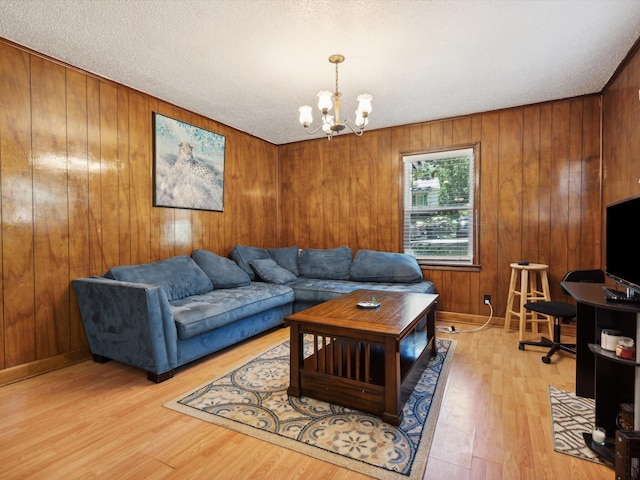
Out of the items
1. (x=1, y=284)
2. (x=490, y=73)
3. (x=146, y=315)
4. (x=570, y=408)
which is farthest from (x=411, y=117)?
(x=1, y=284)

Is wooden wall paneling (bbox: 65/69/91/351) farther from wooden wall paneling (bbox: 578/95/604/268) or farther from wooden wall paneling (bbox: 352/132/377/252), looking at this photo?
wooden wall paneling (bbox: 578/95/604/268)

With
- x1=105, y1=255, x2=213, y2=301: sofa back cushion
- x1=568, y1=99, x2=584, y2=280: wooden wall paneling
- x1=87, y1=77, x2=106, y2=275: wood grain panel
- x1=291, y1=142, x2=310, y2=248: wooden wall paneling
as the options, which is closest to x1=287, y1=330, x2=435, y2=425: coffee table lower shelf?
x1=105, y1=255, x2=213, y2=301: sofa back cushion

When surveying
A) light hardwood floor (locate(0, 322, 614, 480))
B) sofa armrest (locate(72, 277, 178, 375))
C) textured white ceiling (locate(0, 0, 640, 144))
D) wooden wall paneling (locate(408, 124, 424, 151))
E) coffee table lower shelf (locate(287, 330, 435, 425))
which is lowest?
light hardwood floor (locate(0, 322, 614, 480))

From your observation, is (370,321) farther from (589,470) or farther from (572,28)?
(572,28)

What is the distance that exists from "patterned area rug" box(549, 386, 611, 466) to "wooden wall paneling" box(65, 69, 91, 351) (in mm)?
3542

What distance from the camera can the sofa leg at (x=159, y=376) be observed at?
2393 millimetres

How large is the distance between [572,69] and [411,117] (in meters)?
1.60

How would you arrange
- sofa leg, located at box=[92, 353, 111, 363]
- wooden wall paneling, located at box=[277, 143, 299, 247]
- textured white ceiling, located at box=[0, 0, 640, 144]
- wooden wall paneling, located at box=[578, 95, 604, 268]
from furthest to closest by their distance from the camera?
wooden wall paneling, located at box=[277, 143, 299, 247], wooden wall paneling, located at box=[578, 95, 604, 268], sofa leg, located at box=[92, 353, 111, 363], textured white ceiling, located at box=[0, 0, 640, 144]

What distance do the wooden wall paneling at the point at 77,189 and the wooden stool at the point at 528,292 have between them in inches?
161

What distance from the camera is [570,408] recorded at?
201 centimetres

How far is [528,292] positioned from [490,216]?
3.09 feet

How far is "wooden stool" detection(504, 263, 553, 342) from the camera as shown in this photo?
129 inches

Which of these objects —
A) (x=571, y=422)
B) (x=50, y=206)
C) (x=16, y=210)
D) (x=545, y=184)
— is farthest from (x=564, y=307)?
(x=16, y=210)

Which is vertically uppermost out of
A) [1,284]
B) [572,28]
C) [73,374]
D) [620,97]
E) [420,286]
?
[572,28]
